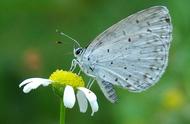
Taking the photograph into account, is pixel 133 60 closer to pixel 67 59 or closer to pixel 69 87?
pixel 69 87

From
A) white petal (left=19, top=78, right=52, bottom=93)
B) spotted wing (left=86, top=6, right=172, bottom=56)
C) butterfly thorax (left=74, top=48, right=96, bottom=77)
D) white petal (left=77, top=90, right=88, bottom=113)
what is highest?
spotted wing (left=86, top=6, right=172, bottom=56)

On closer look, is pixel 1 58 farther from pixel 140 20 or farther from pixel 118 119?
pixel 140 20

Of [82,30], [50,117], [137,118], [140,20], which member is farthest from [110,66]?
[82,30]

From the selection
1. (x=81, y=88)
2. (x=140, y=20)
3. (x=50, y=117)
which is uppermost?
(x=140, y=20)

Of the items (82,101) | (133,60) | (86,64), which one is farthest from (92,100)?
(133,60)

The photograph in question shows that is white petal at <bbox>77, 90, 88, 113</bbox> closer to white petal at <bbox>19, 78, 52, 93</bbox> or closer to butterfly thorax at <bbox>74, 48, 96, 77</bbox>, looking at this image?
white petal at <bbox>19, 78, 52, 93</bbox>

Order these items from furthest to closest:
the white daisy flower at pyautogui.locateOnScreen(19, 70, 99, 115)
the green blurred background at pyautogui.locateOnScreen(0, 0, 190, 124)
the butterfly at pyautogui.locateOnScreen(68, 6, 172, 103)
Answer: the green blurred background at pyautogui.locateOnScreen(0, 0, 190, 124) < the butterfly at pyautogui.locateOnScreen(68, 6, 172, 103) < the white daisy flower at pyautogui.locateOnScreen(19, 70, 99, 115)

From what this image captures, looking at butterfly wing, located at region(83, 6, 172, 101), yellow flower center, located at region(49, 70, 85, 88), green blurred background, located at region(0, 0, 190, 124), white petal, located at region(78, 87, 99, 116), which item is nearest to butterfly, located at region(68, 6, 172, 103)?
butterfly wing, located at region(83, 6, 172, 101)
